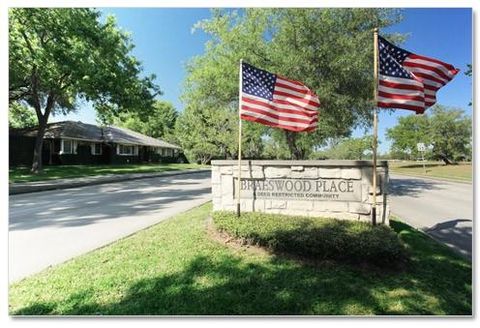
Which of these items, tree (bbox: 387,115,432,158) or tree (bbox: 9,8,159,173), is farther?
tree (bbox: 387,115,432,158)

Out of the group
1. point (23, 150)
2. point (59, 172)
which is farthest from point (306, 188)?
point (23, 150)

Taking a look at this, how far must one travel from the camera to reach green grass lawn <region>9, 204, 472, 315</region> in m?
3.50

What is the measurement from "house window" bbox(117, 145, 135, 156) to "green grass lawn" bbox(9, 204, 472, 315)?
104 feet

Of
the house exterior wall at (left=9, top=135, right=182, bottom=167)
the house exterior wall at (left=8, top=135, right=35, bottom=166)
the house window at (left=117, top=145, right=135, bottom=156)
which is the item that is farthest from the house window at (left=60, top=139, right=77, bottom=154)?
the house window at (left=117, top=145, right=135, bottom=156)

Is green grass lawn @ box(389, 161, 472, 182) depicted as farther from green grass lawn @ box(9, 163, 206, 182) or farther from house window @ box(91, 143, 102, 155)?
house window @ box(91, 143, 102, 155)

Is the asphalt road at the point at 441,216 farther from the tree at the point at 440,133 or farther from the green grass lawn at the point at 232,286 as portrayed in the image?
the tree at the point at 440,133

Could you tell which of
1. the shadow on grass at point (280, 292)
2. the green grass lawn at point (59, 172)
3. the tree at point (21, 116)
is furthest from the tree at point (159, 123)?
the shadow on grass at point (280, 292)

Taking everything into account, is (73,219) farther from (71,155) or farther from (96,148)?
(96,148)

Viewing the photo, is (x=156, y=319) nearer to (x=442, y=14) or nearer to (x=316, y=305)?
(x=316, y=305)

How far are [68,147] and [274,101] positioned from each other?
27.6 metres

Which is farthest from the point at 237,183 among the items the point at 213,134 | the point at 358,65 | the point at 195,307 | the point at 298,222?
the point at 213,134

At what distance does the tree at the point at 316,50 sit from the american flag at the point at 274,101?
14.0ft

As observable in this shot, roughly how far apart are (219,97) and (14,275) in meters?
11.0

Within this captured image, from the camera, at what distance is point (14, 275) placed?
4316mm
